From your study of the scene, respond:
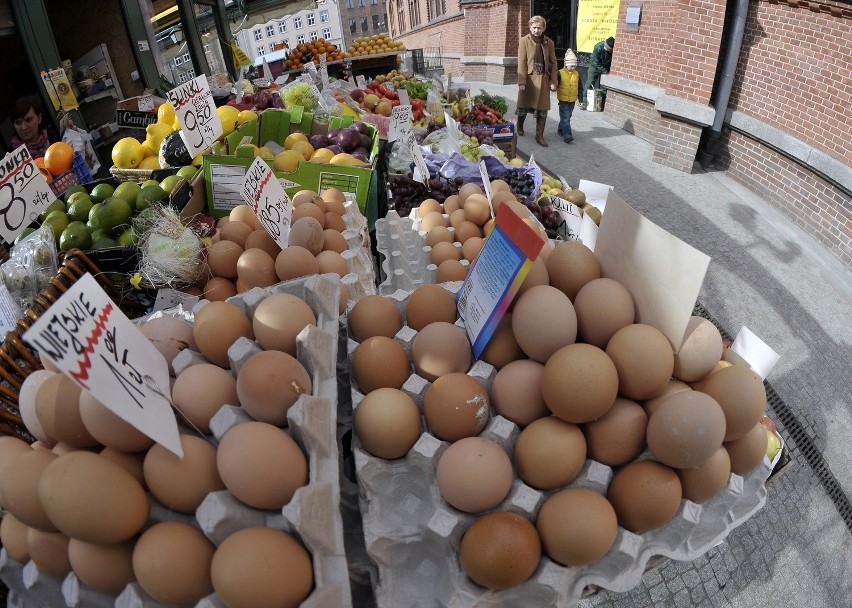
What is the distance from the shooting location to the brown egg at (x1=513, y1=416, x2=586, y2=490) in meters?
1.21

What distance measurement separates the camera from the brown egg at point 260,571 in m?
0.93

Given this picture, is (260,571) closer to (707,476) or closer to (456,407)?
(456,407)

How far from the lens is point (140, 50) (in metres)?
6.90

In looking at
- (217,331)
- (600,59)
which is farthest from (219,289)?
(600,59)

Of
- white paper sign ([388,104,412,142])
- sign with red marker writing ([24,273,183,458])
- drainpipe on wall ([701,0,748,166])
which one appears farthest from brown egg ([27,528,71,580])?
drainpipe on wall ([701,0,748,166])

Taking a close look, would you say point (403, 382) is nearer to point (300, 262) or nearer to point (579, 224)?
point (300, 262)

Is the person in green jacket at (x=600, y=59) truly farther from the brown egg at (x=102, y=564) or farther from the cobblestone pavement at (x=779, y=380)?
the brown egg at (x=102, y=564)

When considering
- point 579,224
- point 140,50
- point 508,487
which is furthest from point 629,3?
point 508,487

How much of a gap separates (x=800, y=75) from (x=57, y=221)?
642 cm

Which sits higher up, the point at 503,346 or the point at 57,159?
the point at 503,346

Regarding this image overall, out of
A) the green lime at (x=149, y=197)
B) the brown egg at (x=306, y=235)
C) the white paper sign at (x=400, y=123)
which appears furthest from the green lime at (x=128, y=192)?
the white paper sign at (x=400, y=123)

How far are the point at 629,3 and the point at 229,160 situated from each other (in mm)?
7483

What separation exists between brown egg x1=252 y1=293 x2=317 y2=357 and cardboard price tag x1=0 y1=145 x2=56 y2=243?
1.78m

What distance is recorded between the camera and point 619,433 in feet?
4.00
